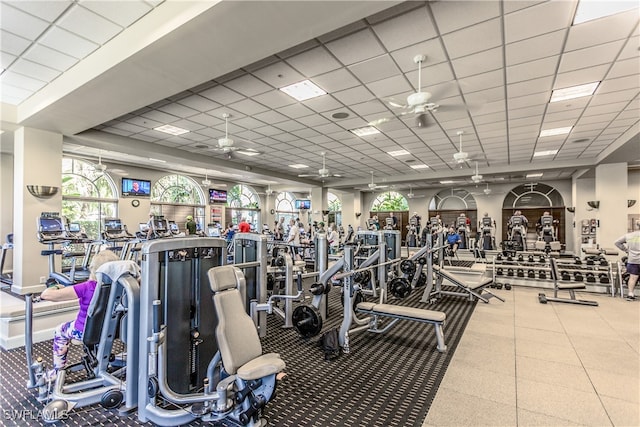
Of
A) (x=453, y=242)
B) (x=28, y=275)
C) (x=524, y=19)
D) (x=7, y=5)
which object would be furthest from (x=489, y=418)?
(x=453, y=242)

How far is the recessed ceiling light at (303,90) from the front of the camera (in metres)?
4.81

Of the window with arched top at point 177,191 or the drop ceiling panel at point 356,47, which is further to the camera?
the window with arched top at point 177,191

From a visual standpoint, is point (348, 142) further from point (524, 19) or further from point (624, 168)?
point (624, 168)

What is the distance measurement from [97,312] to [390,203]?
17.8 metres

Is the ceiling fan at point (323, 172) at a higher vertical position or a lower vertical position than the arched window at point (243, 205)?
higher

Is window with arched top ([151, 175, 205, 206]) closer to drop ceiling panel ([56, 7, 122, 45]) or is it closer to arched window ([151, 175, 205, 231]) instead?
arched window ([151, 175, 205, 231])

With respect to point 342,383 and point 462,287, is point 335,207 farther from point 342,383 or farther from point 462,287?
point 342,383

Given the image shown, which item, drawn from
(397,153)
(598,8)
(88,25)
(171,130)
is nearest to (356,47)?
(598,8)

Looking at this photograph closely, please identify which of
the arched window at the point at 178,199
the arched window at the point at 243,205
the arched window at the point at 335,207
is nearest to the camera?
the arched window at the point at 178,199

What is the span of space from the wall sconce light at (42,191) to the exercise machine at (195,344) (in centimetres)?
594

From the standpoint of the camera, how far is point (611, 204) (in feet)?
31.1

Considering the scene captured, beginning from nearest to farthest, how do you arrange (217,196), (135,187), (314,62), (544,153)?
(314,62), (544,153), (135,187), (217,196)

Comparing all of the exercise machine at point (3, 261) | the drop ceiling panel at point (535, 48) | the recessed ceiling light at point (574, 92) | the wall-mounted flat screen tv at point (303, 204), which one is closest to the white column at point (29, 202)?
the exercise machine at point (3, 261)

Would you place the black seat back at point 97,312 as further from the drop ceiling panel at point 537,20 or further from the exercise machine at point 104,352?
the drop ceiling panel at point 537,20
